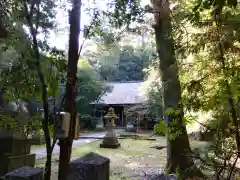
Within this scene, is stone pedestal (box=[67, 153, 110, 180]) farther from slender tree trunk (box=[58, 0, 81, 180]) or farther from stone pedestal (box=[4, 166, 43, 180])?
slender tree trunk (box=[58, 0, 81, 180])

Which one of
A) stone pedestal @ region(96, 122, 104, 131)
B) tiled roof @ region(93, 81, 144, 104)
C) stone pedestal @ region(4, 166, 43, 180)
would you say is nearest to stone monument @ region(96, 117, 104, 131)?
stone pedestal @ region(96, 122, 104, 131)

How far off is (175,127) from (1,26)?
70.4 inches

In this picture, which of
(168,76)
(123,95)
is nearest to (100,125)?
(123,95)

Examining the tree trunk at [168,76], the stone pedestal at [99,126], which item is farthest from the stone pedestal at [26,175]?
the stone pedestal at [99,126]

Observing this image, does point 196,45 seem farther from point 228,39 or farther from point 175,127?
point 175,127

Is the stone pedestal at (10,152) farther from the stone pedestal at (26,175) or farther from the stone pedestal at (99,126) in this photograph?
A: the stone pedestal at (99,126)

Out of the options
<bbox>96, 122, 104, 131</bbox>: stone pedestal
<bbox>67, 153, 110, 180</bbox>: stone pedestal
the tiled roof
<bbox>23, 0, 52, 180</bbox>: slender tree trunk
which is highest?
the tiled roof

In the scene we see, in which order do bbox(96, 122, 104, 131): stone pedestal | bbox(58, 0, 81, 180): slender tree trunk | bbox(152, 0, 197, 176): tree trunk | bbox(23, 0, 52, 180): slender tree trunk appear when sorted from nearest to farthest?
bbox(23, 0, 52, 180): slender tree trunk, bbox(58, 0, 81, 180): slender tree trunk, bbox(152, 0, 197, 176): tree trunk, bbox(96, 122, 104, 131): stone pedestal

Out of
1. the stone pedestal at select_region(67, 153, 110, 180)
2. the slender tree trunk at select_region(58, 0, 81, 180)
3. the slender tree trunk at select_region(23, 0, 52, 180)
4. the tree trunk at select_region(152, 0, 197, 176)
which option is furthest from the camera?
the tree trunk at select_region(152, 0, 197, 176)

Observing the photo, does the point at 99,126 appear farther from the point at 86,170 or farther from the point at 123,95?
the point at 86,170

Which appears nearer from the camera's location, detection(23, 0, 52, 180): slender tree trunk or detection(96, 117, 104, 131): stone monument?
detection(23, 0, 52, 180): slender tree trunk

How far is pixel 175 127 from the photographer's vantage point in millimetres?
2150

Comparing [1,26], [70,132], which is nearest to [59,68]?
[70,132]

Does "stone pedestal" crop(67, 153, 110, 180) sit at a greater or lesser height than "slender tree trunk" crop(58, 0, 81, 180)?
lesser
